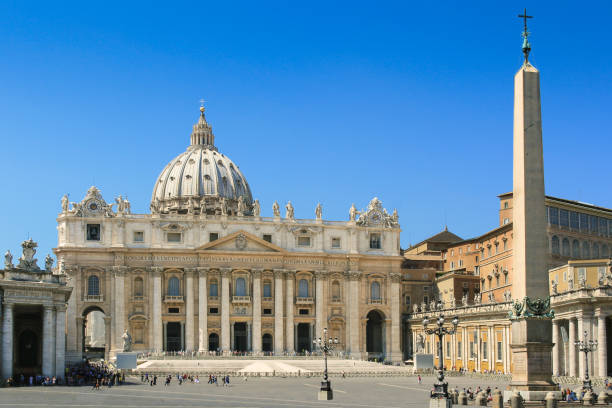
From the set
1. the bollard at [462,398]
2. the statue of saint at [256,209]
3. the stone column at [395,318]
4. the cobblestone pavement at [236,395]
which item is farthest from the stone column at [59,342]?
the stone column at [395,318]

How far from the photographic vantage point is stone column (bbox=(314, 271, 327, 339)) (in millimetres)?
103188

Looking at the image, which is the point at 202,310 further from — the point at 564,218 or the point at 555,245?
Answer: the point at 564,218

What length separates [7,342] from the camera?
5312cm

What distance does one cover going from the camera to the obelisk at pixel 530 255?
30297 millimetres

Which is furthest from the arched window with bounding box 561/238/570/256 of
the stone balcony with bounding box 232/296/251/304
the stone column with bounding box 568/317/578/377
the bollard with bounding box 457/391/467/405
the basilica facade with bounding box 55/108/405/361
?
the bollard with bounding box 457/391/467/405

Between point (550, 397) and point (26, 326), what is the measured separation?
137 ft

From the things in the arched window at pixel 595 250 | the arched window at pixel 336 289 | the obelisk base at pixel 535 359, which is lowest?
the obelisk base at pixel 535 359

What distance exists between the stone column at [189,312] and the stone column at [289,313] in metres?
10.2

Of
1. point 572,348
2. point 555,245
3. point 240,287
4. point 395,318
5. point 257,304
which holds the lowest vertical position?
point 572,348

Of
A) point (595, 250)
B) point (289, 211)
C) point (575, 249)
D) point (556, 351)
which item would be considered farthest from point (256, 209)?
point (556, 351)

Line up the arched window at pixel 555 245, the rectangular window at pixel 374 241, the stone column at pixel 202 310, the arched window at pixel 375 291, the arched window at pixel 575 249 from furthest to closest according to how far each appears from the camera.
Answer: the rectangular window at pixel 374 241, the arched window at pixel 375 291, the stone column at pixel 202 310, the arched window at pixel 575 249, the arched window at pixel 555 245

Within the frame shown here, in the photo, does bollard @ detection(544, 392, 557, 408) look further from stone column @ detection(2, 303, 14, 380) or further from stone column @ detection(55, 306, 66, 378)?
stone column @ detection(55, 306, 66, 378)

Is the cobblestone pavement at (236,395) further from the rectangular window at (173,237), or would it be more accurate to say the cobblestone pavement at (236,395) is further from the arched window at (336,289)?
the arched window at (336,289)

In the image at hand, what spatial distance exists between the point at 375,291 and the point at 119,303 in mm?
27902
